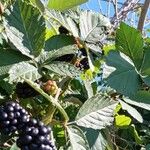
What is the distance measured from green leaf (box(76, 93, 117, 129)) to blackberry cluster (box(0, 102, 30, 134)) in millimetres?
131

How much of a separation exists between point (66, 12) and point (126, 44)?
0.14m

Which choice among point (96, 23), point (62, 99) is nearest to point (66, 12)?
point (96, 23)

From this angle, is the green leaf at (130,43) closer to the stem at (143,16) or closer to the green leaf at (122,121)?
the green leaf at (122,121)

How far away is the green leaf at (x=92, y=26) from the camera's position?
1.03 meters

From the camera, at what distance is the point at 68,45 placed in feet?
3.12

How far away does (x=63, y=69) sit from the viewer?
882 mm

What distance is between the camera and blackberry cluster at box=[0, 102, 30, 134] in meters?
0.84

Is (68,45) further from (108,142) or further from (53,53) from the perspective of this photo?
(108,142)

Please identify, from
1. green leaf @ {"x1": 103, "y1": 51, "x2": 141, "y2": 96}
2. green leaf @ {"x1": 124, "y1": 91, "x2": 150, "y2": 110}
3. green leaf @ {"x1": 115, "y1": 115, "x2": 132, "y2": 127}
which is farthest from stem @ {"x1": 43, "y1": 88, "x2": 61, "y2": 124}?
green leaf @ {"x1": 115, "y1": 115, "x2": 132, "y2": 127}

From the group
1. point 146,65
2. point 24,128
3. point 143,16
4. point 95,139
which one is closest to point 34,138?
point 24,128

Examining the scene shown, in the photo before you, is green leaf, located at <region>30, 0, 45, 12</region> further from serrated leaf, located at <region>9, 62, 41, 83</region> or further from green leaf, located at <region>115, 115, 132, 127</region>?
green leaf, located at <region>115, 115, 132, 127</region>

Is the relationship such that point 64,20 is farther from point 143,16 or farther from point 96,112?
point 143,16

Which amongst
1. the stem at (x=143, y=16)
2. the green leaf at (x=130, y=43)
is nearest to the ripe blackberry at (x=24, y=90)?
the green leaf at (x=130, y=43)

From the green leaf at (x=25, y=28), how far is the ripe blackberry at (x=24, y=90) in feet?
0.27
